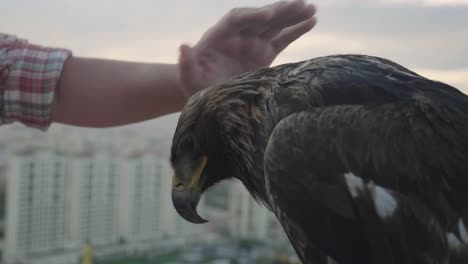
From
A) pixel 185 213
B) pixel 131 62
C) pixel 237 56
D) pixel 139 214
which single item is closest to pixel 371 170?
pixel 185 213

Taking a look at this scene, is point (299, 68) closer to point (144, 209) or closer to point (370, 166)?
point (370, 166)

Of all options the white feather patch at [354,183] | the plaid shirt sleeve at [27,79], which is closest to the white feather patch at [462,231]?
the white feather patch at [354,183]

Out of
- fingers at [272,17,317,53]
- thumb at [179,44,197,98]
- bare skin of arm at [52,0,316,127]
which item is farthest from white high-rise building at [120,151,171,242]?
fingers at [272,17,317,53]

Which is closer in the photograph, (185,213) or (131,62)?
(185,213)

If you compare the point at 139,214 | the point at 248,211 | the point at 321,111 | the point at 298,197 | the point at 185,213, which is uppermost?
the point at 321,111

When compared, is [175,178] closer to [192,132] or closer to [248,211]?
[192,132]

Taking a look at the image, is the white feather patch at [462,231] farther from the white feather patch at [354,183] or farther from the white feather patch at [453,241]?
the white feather patch at [354,183]
